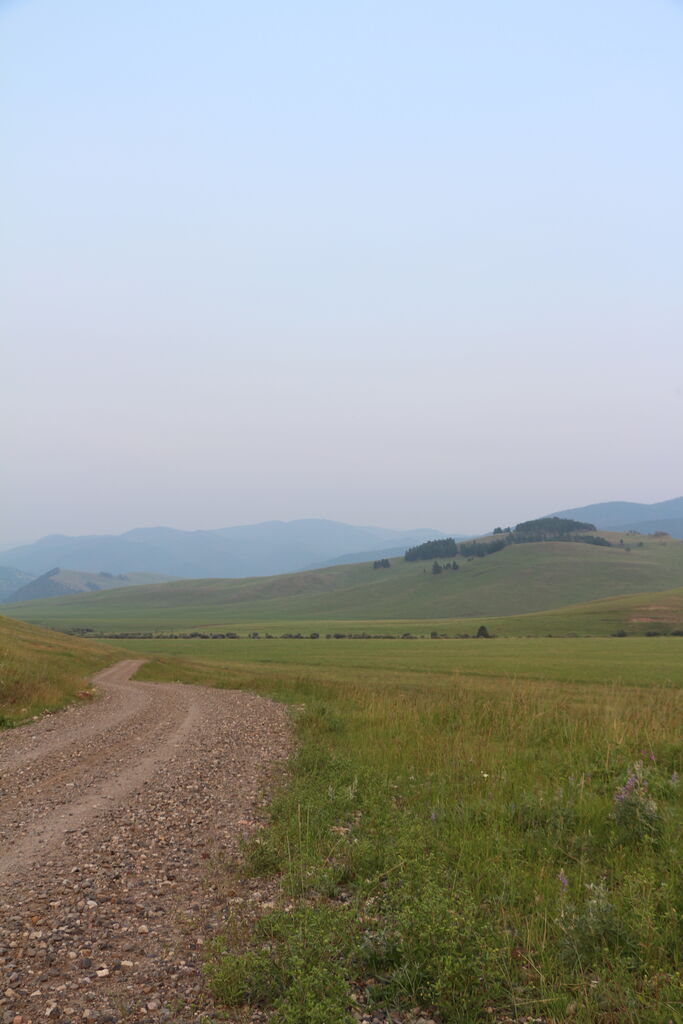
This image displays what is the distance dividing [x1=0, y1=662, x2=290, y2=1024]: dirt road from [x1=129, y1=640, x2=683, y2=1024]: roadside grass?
23.9 inches

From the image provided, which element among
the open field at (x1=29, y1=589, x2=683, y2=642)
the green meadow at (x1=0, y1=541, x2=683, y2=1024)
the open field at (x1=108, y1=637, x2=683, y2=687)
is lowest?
the open field at (x1=29, y1=589, x2=683, y2=642)

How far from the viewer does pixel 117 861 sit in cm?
845

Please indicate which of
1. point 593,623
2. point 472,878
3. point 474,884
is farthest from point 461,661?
point 593,623

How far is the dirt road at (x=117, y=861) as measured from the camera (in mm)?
5367

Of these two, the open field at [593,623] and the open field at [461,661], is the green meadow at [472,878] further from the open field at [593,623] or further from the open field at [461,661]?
the open field at [593,623]

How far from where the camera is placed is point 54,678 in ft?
94.9

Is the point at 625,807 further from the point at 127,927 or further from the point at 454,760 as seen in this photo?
the point at 127,927

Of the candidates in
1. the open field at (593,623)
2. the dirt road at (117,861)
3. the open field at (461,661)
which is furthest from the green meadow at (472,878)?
the open field at (593,623)

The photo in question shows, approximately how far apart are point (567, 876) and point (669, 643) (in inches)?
3157

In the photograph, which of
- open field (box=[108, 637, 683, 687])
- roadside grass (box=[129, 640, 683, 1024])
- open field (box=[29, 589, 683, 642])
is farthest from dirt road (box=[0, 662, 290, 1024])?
open field (box=[29, 589, 683, 642])

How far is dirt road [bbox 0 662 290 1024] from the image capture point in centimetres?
537

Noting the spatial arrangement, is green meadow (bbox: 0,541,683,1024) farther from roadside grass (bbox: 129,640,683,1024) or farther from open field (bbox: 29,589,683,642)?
open field (bbox: 29,589,683,642)

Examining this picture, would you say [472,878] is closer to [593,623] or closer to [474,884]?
[474,884]

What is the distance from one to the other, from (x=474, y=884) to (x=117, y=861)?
4690 mm
